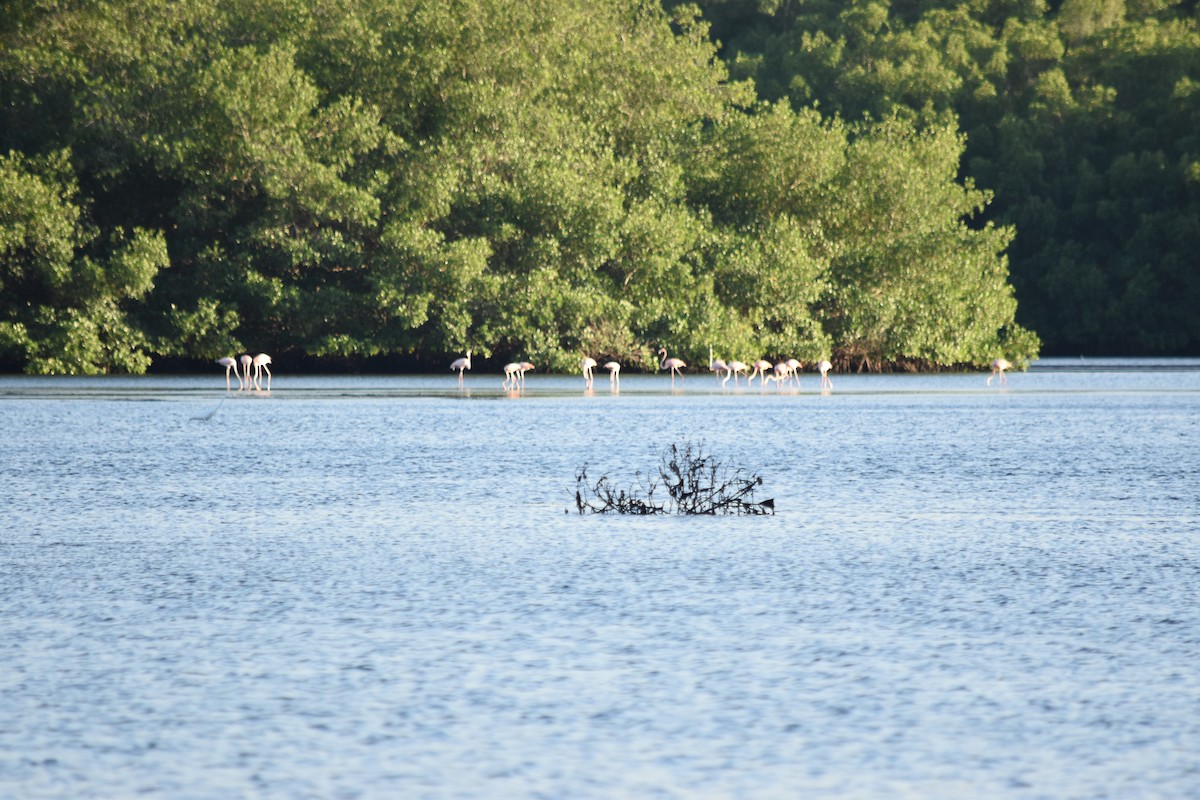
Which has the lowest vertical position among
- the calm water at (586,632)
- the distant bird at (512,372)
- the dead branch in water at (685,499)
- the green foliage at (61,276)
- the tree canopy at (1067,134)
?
the calm water at (586,632)

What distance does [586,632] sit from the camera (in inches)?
372

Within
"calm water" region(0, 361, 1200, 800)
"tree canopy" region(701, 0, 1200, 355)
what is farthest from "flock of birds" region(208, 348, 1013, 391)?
"tree canopy" region(701, 0, 1200, 355)

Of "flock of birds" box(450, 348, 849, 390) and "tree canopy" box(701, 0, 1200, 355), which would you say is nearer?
"flock of birds" box(450, 348, 849, 390)

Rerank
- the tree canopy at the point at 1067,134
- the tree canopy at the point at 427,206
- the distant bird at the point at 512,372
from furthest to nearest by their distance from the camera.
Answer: the tree canopy at the point at 1067,134 → the tree canopy at the point at 427,206 → the distant bird at the point at 512,372

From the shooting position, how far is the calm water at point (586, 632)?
6.65 metres

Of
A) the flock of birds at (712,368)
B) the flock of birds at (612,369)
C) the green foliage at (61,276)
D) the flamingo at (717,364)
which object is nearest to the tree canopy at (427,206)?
the green foliage at (61,276)

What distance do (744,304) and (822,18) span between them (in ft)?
128

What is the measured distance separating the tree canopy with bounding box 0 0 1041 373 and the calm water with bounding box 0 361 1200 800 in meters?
32.2

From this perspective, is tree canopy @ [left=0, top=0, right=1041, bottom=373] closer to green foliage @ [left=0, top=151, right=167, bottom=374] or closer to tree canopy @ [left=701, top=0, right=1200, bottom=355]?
green foliage @ [left=0, top=151, right=167, bottom=374]

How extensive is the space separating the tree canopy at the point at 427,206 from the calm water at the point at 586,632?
1267 inches

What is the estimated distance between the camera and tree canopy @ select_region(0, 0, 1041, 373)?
173 feet

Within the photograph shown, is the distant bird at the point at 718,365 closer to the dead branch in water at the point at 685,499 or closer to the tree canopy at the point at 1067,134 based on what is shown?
the tree canopy at the point at 1067,134

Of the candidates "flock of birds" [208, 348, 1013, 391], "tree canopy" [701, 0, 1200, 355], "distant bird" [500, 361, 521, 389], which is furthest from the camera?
"tree canopy" [701, 0, 1200, 355]

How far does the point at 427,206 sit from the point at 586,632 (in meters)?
45.2
